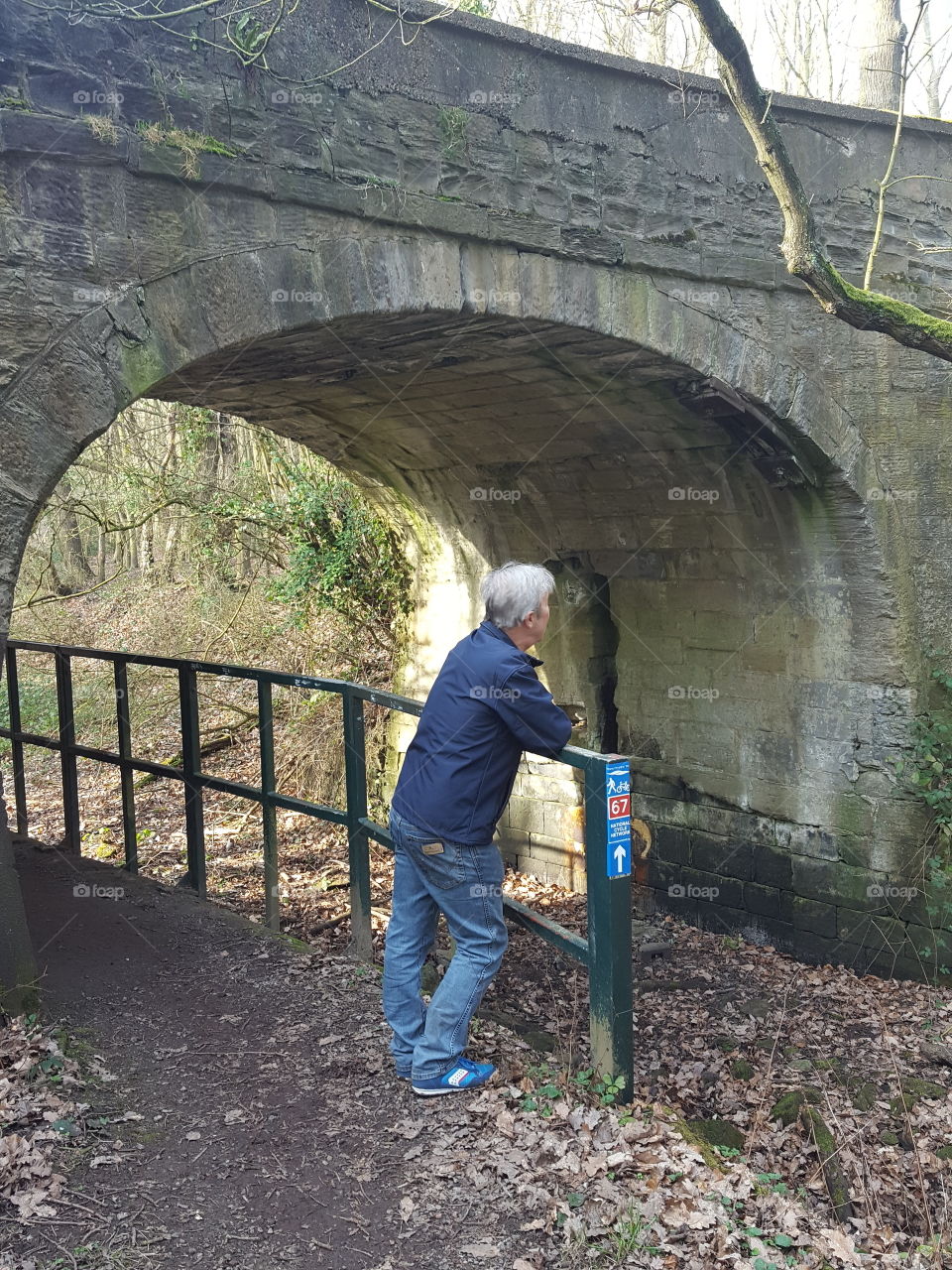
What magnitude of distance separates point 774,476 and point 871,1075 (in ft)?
11.1

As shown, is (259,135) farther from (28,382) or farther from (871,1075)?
(871,1075)

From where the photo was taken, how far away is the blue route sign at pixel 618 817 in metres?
3.25

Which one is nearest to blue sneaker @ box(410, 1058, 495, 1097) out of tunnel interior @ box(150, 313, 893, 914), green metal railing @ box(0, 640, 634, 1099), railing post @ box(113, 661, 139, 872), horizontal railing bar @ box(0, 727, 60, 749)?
green metal railing @ box(0, 640, 634, 1099)

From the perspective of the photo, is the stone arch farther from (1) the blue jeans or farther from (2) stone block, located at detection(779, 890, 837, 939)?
(1) the blue jeans

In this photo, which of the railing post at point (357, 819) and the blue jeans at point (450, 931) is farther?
the railing post at point (357, 819)

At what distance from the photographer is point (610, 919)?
3303 millimetres

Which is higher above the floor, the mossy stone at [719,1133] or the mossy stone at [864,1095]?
the mossy stone at [719,1133]

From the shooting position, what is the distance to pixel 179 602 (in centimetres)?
1259

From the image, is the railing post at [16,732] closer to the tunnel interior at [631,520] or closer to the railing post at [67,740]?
the railing post at [67,740]

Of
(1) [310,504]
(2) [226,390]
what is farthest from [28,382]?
(1) [310,504]

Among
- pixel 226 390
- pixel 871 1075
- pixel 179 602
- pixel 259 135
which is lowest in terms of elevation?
pixel 871 1075

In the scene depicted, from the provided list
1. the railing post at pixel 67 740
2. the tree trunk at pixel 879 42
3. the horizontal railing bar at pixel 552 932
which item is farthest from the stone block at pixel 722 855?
the tree trunk at pixel 879 42

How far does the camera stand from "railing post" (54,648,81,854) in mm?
5973

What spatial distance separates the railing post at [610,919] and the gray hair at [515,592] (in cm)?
51
